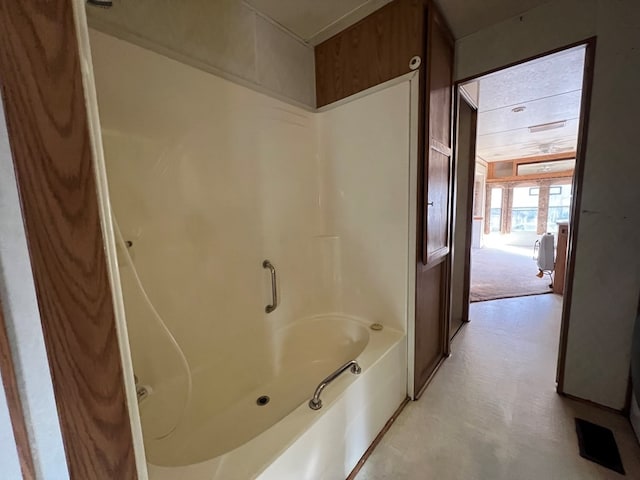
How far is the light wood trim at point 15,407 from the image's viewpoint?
348mm

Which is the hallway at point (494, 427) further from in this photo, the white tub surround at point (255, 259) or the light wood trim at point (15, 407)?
the light wood trim at point (15, 407)

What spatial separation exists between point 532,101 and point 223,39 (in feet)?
11.8

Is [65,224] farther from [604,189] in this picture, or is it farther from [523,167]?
[523,167]

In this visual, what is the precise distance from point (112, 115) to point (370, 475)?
6.85 ft

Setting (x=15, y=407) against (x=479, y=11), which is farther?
(x=479, y=11)

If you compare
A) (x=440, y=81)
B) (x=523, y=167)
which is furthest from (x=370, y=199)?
(x=523, y=167)

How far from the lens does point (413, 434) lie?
1530mm

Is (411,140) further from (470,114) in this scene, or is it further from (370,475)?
(370,475)

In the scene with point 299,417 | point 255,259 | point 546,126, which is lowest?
point 299,417

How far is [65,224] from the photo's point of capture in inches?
14.9

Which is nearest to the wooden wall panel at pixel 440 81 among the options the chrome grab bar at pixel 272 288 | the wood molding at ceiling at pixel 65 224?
the chrome grab bar at pixel 272 288

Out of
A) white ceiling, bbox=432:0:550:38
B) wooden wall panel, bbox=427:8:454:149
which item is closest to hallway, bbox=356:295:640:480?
wooden wall panel, bbox=427:8:454:149

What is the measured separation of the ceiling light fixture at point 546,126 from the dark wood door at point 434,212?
11.4 feet

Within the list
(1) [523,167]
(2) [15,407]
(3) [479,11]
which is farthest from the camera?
(1) [523,167]
